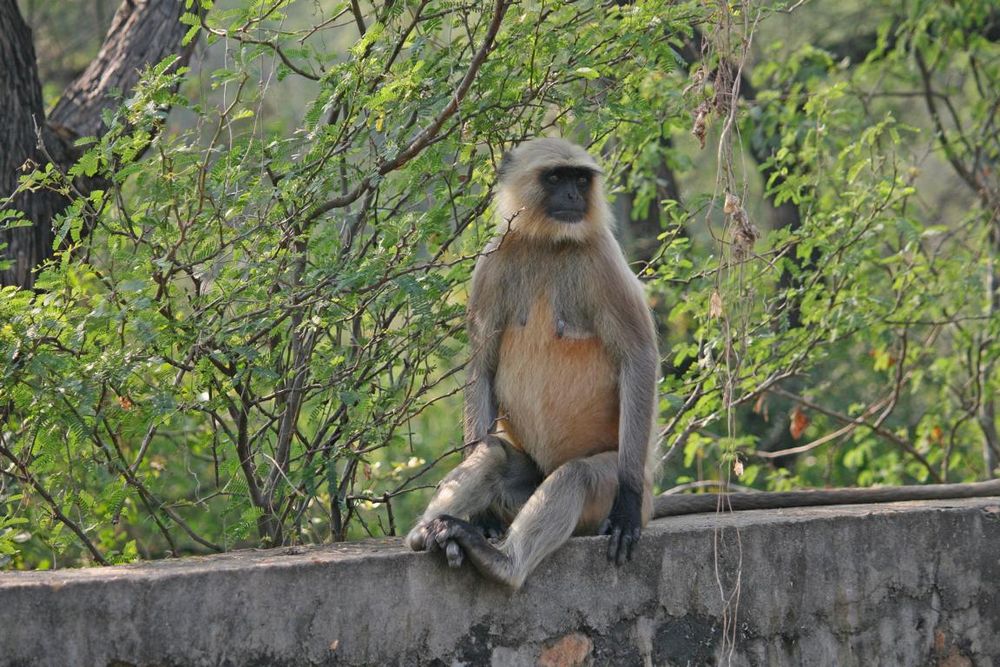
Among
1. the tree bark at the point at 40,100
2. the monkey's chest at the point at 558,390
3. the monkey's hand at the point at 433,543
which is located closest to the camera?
→ the monkey's hand at the point at 433,543

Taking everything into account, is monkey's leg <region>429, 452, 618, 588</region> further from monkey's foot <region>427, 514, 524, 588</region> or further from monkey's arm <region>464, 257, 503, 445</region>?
monkey's arm <region>464, 257, 503, 445</region>

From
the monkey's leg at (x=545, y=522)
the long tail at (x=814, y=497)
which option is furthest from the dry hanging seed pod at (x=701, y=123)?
the long tail at (x=814, y=497)

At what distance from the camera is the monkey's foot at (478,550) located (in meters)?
3.10

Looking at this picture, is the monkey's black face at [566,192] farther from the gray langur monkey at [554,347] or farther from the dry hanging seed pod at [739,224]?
the dry hanging seed pod at [739,224]

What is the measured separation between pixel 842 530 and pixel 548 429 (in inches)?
37.6

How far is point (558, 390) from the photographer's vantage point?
12.9 feet

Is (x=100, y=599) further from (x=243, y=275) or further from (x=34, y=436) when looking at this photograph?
(x=243, y=275)

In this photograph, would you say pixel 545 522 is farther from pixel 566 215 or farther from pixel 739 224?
pixel 566 215

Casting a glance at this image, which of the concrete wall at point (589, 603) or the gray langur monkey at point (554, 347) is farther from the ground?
the gray langur monkey at point (554, 347)

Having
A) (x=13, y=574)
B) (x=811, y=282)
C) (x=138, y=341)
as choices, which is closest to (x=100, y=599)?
(x=13, y=574)

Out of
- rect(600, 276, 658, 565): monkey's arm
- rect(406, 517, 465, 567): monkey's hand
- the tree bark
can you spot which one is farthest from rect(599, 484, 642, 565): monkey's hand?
the tree bark

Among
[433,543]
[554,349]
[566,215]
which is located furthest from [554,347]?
[433,543]

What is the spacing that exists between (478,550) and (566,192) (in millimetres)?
1380

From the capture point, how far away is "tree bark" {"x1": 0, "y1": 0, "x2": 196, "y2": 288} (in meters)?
4.41
